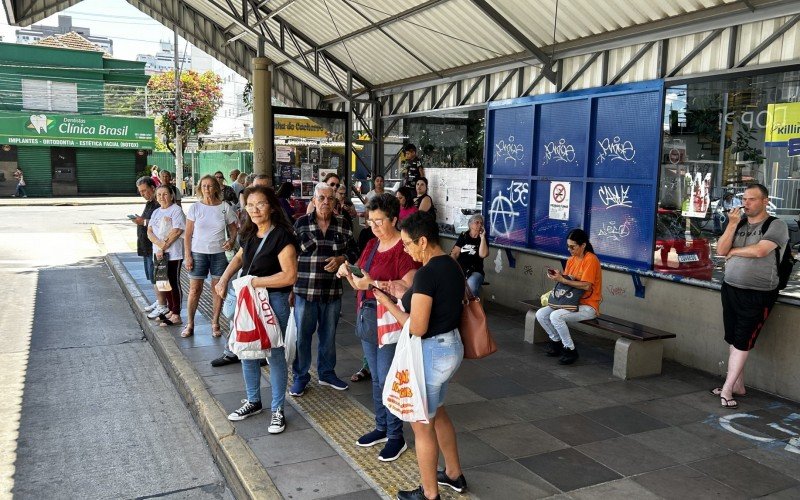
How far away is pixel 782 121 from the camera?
20.9 ft

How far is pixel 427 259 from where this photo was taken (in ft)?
12.2

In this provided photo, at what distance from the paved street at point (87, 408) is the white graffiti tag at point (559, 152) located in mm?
5666

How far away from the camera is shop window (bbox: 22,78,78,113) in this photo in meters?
34.3

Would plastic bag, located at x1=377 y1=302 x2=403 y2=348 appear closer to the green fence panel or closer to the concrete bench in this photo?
the concrete bench

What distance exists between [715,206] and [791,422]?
8.19 feet

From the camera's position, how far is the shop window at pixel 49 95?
34.3 metres

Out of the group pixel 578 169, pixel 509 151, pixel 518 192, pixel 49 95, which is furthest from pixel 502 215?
pixel 49 95

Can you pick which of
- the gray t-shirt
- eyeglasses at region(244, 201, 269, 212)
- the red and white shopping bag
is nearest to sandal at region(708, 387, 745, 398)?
the gray t-shirt

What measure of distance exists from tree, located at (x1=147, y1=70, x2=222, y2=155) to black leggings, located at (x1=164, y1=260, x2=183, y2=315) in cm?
3135

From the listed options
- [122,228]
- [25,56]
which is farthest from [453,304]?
[25,56]

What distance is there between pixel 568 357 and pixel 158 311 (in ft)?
16.9

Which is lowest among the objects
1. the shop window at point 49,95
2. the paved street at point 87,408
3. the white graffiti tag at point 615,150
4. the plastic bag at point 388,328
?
the paved street at point 87,408

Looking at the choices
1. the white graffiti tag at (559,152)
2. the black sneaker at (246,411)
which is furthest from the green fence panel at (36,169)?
the black sneaker at (246,411)

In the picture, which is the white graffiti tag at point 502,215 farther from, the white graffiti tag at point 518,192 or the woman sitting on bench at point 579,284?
the woman sitting on bench at point 579,284
